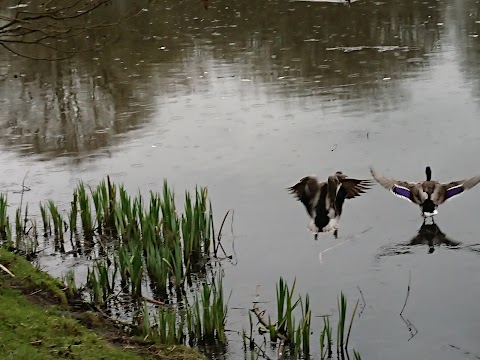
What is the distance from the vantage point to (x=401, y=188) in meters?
8.30

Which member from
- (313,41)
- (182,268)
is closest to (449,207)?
(182,268)

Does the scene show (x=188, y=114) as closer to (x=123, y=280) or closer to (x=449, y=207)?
(x=449, y=207)

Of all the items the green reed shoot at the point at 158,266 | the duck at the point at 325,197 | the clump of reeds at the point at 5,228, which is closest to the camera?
the green reed shoot at the point at 158,266

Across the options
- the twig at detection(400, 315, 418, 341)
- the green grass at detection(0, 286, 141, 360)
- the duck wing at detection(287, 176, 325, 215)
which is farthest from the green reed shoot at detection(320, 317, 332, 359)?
the duck wing at detection(287, 176, 325, 215)

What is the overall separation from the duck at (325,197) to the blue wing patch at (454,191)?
0.78 m

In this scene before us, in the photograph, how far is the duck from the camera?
25.1 feet

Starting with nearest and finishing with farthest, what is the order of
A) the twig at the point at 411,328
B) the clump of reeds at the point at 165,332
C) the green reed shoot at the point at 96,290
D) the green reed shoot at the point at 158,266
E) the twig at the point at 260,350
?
1. the clump of reeds at the point at 165,332
2. the twig at the point at 260,350
3. the twig at the point at 411,328
4. the green reed shoot at the point at 96,290
5. the green reed shoot at the point at 158,266

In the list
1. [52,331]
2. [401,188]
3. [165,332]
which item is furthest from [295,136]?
[52,331]

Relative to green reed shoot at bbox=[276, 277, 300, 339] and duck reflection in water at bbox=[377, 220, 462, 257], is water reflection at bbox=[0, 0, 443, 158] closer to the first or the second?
duck reflection in water at bbox=[377, 220, 462, 257]

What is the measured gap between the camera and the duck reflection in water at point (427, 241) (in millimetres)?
7652

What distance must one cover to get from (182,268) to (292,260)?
1.07 m

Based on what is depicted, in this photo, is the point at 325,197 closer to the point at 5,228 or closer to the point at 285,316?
the point at 285,316

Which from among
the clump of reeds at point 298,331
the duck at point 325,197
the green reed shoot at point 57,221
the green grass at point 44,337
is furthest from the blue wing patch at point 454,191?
the green grass at point 44,337

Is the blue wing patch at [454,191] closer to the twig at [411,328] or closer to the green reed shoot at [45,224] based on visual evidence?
the twig at [411,328]
